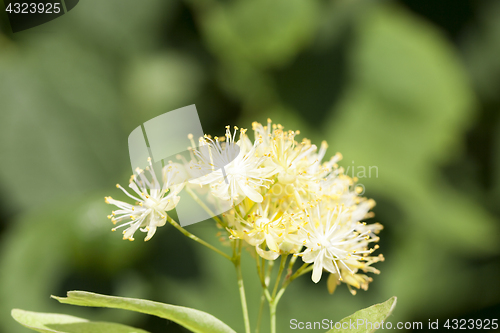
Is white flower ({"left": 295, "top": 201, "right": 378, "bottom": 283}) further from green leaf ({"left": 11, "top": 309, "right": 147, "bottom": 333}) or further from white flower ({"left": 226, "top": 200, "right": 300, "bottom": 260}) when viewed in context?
green leaf ({"left": 11, "top": 309, "right": 147, "bottom": 333})

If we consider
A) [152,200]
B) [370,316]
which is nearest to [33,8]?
[152,200]

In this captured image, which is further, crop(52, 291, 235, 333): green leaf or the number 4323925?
the number 4323925

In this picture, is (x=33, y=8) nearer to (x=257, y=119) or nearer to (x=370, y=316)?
(x=257, y=119)

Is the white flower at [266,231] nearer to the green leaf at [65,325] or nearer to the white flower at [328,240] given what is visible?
the white flower at [328,240]

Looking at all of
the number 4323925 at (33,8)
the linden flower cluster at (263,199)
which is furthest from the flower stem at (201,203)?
the number 4323925 at (33,8)

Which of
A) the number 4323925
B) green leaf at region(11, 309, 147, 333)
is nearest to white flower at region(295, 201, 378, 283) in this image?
green leaf at region(11, 309, 147, 333)

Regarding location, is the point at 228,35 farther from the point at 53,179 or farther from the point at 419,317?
the point at 419,317
